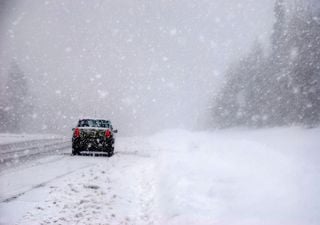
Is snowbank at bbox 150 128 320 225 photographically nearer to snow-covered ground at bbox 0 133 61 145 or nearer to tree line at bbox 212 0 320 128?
snow-covered ground at bbox 0 133 61 145

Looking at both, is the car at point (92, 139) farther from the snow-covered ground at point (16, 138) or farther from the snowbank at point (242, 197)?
the snow-covered ground at point (16, 138)

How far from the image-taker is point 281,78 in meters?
48.5

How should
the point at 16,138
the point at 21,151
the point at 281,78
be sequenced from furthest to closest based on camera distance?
the point at 281,78 → the point at 16,138 → the point at 21,151

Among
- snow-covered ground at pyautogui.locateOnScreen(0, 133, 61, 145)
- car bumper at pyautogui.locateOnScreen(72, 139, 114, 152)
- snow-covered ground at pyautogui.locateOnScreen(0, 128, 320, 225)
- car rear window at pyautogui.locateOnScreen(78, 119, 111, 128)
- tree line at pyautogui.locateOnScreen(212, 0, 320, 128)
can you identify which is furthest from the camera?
tree line at pyautogui.locateOnScreen(212, 0, 320, 128)

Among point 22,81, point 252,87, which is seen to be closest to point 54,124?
point 22,81

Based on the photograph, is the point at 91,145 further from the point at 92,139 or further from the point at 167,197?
the point at 167,197

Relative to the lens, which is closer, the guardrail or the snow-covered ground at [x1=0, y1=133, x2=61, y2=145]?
the guardrail

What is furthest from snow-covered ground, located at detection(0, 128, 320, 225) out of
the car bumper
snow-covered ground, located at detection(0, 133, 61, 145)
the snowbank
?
snow-covered ground, located at detection(0, 133, 61, 145)

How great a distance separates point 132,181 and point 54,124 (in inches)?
3865

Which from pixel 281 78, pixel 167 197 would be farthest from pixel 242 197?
pixel 281 78

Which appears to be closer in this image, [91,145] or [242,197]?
[242,197]

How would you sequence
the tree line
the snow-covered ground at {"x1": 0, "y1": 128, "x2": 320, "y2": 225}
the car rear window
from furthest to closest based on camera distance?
the tree line, the car rear window, the snow-covered ground at {"x1": 0, "y1": 128, "x2": 320, "y2": 225}

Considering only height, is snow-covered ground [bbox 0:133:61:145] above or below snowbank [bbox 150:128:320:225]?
above

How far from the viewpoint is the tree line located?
4094 cm
